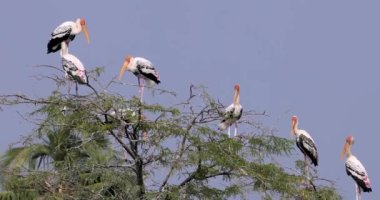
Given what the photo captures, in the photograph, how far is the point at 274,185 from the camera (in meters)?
11.6

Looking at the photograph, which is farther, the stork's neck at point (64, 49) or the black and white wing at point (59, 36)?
the black and white wing at point (59, 36)

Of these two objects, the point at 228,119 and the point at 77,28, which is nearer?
the point at 228,119

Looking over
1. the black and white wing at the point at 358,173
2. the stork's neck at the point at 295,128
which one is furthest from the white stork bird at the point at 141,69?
the black and white wing at the point at 358,173

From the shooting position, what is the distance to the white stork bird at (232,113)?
1298 cm

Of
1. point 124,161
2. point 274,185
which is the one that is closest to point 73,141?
point 124,161

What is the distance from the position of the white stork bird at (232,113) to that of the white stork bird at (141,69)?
1.26 m

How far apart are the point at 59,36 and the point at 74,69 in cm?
195

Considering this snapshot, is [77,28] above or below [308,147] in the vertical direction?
above

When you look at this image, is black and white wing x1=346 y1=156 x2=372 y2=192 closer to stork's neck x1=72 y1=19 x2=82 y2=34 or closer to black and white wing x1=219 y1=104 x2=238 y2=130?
black and white wing x1=219 y1=104 x2=238 y2=130

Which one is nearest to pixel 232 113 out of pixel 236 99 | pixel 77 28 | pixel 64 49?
pixel 236 99

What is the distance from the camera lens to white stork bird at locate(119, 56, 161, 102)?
15891 millimetres

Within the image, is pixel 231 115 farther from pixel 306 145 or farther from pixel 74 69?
pixel 306 145

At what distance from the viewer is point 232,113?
13203 mm

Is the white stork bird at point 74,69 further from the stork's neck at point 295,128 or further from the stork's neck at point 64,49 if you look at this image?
the stork's neck at point 295,128
